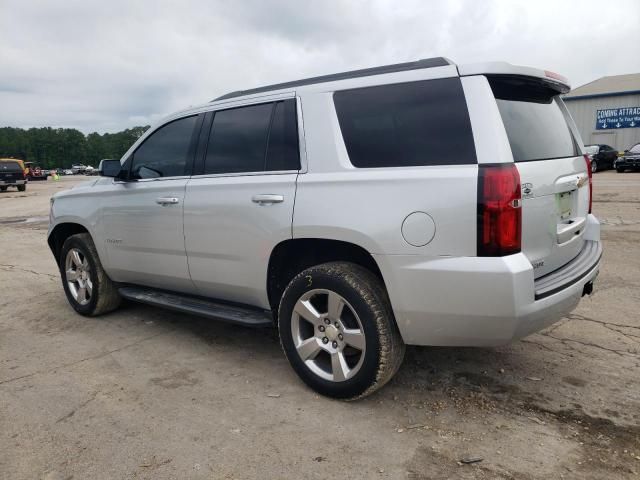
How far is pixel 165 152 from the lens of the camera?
164 inches

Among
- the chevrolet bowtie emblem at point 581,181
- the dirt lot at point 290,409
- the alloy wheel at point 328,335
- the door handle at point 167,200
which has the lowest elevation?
the dirt lot at point 290,409

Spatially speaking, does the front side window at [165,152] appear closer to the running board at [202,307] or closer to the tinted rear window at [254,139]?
the tinted rear window at [254,139]

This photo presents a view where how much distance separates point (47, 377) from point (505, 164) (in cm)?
330

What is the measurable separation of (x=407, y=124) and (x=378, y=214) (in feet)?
1.74

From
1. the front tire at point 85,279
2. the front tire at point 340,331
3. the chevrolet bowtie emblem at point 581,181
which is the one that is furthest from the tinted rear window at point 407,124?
the front tire at point 85,279

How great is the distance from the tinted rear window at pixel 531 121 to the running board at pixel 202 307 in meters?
1.90

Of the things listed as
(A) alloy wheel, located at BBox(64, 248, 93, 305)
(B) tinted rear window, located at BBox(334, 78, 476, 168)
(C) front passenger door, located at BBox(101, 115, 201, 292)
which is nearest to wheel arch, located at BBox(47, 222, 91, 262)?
(A) alloy wheel, located at BBox(64, 248, 93, 305)

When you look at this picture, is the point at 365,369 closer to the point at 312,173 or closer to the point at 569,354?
the point at 312,173

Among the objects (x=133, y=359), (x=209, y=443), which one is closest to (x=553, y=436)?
(x=209, y=443)

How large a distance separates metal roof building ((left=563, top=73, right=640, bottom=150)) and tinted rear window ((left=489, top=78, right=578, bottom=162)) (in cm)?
3667

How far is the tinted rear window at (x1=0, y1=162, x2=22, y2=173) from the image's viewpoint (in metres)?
26.8

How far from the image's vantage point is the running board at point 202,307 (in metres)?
3.44

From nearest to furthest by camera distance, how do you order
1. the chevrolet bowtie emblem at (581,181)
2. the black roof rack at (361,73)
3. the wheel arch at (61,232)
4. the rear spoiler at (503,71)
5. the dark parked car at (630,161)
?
the rear spoiler at (503,71)
the black roof rack at (361,73)
the chevrolet bowtie emblem at (581,181)
the wheel arch at (61,232)
the dark parked car at (630,161)

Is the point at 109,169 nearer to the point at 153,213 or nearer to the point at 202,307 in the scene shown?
the point at 153,213
